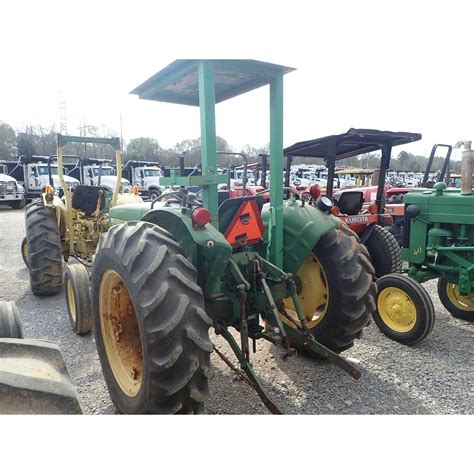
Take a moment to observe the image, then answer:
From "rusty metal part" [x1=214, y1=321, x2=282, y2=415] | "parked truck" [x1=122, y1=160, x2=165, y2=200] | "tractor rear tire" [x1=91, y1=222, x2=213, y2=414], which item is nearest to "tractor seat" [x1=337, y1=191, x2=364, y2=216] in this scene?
"rusty metal part" [x1=214, y1=321, x2=282, y2=415]

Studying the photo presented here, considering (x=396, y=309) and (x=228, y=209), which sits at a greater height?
(x=228, y=209)

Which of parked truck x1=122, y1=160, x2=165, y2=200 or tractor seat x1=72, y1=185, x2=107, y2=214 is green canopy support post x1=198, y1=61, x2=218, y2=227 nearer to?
tractor seat x1=72, y1=185, x2=107, y2=214

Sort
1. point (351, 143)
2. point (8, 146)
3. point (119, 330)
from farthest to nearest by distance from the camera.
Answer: point (8, 146) → point (351, 143) → point (119, 330)

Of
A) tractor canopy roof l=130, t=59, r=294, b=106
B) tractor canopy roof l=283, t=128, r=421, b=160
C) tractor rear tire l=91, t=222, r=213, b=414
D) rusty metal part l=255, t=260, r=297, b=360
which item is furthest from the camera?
tractor canopy roof l=283, t=128, r=421, b=160

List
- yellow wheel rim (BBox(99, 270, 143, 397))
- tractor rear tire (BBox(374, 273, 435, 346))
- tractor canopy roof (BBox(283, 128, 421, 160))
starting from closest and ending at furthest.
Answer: yellow wheel rim (BBox(99, 270, 143, 397)), tractor rear tire (BBox(374, 273, 435, 346)), tractor canopy roof (BBox(283, 128, 421, 160))

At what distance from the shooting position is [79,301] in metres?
3.89

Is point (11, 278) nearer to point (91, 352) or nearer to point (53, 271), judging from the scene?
point (53, 271)

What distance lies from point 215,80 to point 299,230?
3.94 feet

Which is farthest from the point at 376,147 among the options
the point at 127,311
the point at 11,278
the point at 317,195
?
the point at 11,278

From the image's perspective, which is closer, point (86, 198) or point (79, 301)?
point (79, 301)

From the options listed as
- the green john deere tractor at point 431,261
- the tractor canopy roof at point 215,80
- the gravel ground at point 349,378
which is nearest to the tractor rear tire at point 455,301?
the green john deere tractor at point 431,261

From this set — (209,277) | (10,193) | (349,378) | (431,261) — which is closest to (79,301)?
(209,277)

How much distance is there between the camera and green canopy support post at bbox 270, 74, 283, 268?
2582 mm

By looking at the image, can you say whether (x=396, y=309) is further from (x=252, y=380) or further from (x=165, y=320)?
(x=165, y=320)
